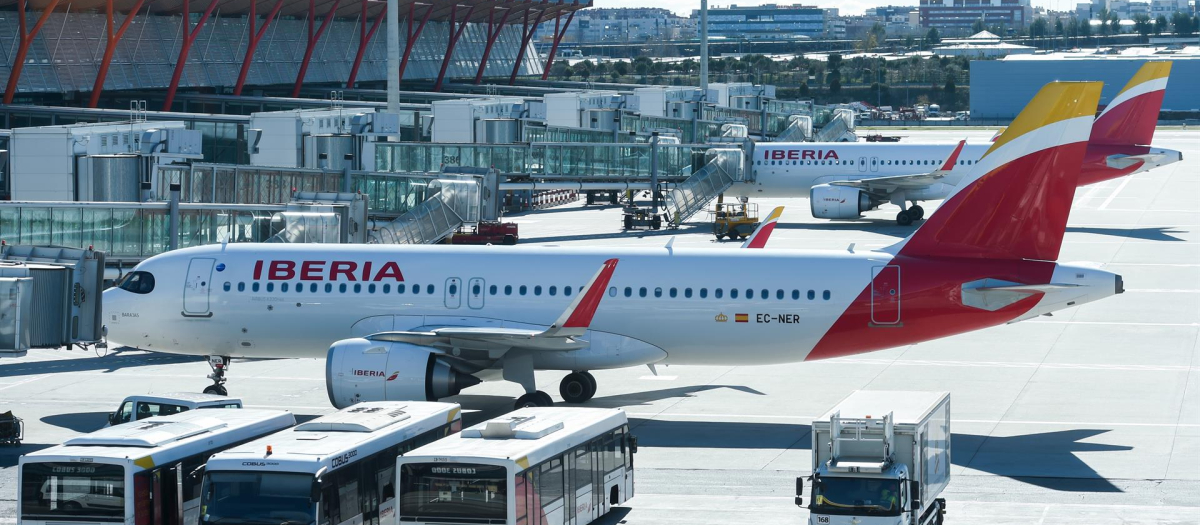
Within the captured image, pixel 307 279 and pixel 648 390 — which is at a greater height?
pixel 307 279

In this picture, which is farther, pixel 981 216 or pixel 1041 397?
pixel 1041 397

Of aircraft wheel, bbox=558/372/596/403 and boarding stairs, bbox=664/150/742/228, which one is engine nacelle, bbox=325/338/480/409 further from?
boarding stairs, bbox=664/150/742/228

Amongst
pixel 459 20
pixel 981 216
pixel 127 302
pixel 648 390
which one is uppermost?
pixel 459 20

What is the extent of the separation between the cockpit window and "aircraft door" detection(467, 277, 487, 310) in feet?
25.8

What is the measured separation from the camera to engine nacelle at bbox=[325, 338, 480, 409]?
101 feet

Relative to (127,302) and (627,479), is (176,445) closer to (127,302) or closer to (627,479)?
(627,479)

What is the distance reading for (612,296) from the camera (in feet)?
107

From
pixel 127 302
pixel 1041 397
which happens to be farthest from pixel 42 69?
pixel 1041 397

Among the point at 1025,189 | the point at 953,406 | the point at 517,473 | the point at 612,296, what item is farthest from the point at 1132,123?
the point at 517,473

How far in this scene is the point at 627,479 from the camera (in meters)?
25.5

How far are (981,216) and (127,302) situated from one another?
2021cm

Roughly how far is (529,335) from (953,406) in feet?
34.2

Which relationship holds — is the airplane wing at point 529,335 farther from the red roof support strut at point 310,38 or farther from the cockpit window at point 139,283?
the red roof support strut at point 310,38

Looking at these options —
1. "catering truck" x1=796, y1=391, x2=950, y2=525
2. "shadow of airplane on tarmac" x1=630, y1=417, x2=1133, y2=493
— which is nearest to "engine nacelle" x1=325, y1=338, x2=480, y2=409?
"shadow of airplane on tarmac" x1=630, y1=417, x2=1133, y2=493
